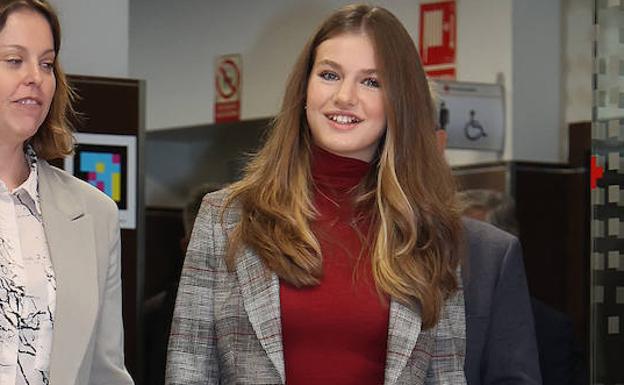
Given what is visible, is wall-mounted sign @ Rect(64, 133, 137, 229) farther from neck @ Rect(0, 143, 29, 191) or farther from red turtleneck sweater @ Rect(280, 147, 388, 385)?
red turtleneck sweater @ Rect(280, 147, 388, 385)

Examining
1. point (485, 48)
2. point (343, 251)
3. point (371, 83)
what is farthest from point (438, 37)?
point (343, 251)

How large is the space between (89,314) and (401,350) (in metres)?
0.61

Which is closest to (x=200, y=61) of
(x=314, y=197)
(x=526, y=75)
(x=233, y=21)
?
(x=233, y=21)

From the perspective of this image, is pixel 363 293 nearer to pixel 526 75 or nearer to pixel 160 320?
pixel 160 320

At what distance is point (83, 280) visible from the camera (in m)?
2.90

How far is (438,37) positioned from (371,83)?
4918mm

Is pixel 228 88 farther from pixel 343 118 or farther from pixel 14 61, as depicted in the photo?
pixel 14 61

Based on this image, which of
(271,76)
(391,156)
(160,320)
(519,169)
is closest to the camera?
(391,156)

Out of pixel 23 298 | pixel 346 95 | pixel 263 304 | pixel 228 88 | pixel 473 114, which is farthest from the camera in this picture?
pixel 228 88

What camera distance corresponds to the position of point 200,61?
9.69 meters

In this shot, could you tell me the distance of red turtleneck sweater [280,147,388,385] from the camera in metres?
2.93

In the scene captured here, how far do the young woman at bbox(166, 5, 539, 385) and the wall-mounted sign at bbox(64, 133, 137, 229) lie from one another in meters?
1.97

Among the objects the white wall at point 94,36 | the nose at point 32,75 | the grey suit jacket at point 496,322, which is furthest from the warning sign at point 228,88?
the nose at point 32,75

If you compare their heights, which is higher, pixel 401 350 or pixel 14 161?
pixel 14 161
